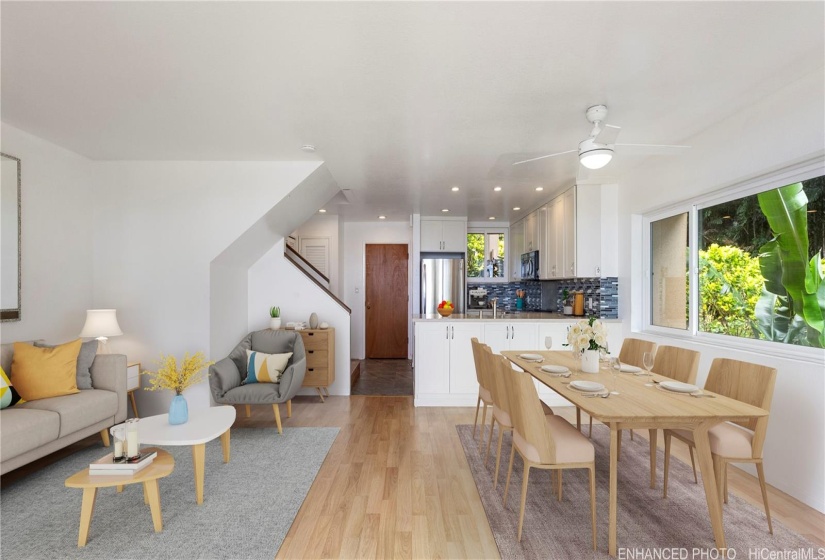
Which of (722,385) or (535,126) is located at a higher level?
(535,126)

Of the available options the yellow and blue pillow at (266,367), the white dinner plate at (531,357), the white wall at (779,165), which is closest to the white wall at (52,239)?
the yellow and blue pillow at (266,367)

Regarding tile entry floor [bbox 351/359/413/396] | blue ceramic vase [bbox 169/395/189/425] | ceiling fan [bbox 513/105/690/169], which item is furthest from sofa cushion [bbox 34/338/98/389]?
ceiling fan [bbox 513/105/690/169]

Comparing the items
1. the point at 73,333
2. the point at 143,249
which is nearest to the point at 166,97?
the point at 143,249

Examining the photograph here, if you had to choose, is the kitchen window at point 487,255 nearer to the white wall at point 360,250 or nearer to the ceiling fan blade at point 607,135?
the white wall at point 360,250

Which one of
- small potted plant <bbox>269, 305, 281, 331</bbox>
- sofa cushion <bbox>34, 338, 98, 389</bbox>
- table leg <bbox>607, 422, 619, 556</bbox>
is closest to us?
table leg <bbox>607, 422, 619, 556</bbox>

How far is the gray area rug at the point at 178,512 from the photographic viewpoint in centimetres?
199

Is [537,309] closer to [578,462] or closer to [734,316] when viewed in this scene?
[734,316]

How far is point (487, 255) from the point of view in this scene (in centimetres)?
717

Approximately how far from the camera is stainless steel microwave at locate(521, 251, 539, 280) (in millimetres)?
5816

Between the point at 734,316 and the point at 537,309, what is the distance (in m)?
3.53

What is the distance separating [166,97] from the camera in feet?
8.55

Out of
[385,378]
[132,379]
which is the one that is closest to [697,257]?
[385,378]

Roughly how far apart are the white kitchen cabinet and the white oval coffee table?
5.02m

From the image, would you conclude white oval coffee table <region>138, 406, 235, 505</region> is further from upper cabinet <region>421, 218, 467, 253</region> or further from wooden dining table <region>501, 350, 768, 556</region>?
upper cabinet <region>421, 218, 467, 253</region>
